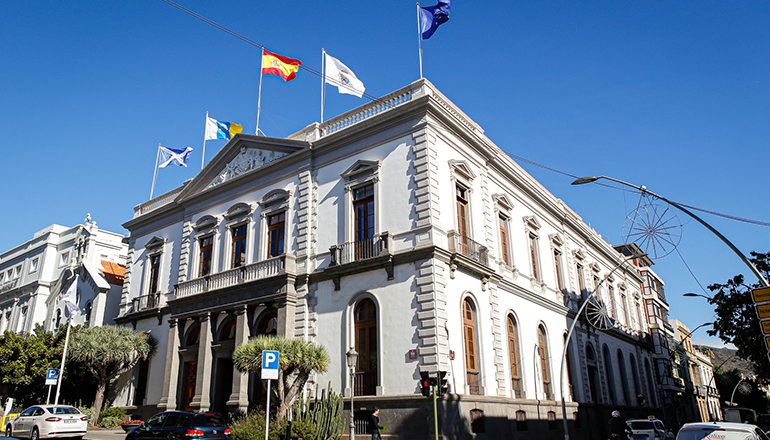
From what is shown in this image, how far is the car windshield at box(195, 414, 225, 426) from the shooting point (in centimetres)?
1777

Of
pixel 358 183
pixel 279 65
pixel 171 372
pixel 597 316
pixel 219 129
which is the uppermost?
pixel 279 65

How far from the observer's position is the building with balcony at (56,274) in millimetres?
36750

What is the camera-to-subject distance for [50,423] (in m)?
21.2

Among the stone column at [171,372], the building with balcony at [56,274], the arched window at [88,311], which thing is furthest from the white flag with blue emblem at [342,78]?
the arched window at [88,311]

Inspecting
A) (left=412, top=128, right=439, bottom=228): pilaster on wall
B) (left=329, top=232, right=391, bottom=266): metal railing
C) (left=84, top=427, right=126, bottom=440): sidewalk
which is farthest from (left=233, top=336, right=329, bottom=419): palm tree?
(left=84, top=427, right=126, bottom=440): sidewalk

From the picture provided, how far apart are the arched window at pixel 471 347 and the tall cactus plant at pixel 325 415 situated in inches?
192

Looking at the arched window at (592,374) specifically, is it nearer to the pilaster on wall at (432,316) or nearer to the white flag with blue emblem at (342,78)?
the pilaster on wall at (432,316)

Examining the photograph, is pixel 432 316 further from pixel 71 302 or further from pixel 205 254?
pixel 71 302

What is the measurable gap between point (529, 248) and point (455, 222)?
8888mm

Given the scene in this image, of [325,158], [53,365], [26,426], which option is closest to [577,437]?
[325,158]

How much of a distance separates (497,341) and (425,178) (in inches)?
297

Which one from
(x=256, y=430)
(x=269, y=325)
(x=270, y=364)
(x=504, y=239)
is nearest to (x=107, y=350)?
(x=269, y=325)

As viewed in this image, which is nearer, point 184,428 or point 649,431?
point 184,428

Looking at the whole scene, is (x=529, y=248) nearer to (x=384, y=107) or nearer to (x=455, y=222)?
(x=455, y=222)
